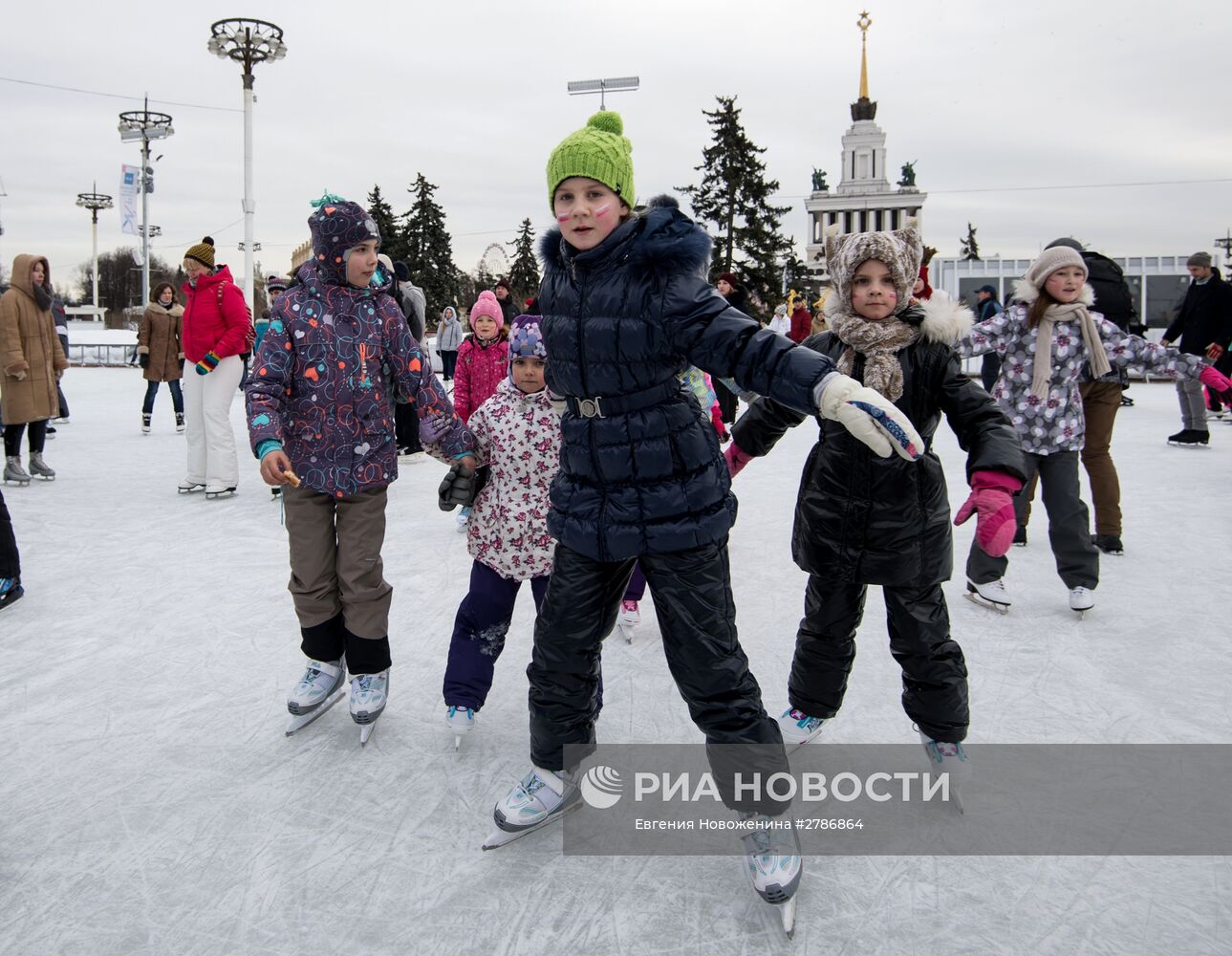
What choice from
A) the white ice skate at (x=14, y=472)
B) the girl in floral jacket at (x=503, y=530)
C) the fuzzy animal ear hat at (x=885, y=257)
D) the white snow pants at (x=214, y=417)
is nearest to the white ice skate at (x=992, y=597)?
the fuzzy animal ear hat at (x=885, y=257)

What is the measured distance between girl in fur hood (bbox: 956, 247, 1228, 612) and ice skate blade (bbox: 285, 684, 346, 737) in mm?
2928

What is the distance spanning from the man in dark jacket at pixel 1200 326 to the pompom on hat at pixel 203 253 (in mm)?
8597

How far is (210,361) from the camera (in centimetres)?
615

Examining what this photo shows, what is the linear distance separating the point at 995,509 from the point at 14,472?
7439mm

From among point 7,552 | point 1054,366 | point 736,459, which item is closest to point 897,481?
point 736,459

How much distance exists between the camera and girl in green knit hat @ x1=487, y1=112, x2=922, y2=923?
187 cm

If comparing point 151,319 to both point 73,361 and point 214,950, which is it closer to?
point 214,950

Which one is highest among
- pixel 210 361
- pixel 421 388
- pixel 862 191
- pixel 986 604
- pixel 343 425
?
pixel 862 191

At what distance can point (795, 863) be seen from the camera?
74.5 inches

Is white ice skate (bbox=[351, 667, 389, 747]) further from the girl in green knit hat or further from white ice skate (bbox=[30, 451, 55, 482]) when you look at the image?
white ice skate (bbox=[30, 451, 55, 482])

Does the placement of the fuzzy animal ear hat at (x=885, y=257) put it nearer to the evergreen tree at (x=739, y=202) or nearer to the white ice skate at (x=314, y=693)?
the white ice skate at (x=314, y=693)

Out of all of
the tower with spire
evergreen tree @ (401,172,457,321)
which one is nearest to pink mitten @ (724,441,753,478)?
evergreen tree @ (401,172,457,321)

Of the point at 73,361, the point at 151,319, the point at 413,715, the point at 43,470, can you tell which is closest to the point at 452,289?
the point at 73,361

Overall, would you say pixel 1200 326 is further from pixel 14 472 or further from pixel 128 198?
pixel 128 198
